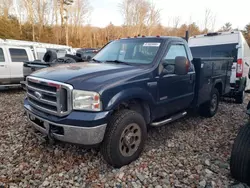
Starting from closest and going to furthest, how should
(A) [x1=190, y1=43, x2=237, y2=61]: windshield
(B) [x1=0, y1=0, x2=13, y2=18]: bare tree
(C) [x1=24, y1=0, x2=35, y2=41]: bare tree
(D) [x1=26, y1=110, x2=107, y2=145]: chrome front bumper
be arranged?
(D) [x1=26, y1=110, x2=107, y2=145]: chrome front bumper
(A) [x1=190, y1=43, x2=237, y2=61]: windshield
(B) [x1=0, y1=0, x2=13, y2=18]: bare tree
(C) [x1=24, y1=0, x2=35, y2=41]: bare tree

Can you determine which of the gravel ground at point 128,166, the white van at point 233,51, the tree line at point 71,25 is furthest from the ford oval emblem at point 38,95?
the tree line at point 71,25

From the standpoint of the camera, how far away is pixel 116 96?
2.59 metres

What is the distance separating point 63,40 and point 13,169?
97.4ft

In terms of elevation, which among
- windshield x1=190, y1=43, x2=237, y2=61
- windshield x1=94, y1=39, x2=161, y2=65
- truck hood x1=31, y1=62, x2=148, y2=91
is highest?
windshield x1=190, y1=43, x2=237, y2=61

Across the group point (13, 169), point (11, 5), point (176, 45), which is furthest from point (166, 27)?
point (13, 169)

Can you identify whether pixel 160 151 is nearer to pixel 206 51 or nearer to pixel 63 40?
pixel 206 51

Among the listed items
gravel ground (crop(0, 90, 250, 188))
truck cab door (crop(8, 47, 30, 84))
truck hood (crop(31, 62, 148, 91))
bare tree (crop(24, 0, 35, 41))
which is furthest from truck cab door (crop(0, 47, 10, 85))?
bare tree (crop(24, 0, 35, 41))

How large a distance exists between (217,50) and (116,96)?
5.73 m

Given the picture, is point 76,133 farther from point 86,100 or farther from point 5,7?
point 5,7

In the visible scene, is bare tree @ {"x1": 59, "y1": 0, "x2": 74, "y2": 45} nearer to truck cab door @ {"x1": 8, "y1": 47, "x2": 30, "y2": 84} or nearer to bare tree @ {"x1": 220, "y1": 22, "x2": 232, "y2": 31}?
truck cab door @ {"x1": 8, "y1": 47, "x2": 30, "y2": 84}

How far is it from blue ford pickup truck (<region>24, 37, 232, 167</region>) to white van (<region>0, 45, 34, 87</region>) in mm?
5350

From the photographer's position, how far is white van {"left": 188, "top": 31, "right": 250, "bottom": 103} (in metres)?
6.32

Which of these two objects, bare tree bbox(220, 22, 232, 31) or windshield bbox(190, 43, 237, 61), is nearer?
windshield bbox(190, 43, 237, 61)

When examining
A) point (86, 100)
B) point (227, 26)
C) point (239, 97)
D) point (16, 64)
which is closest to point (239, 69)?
point (239, 97)
